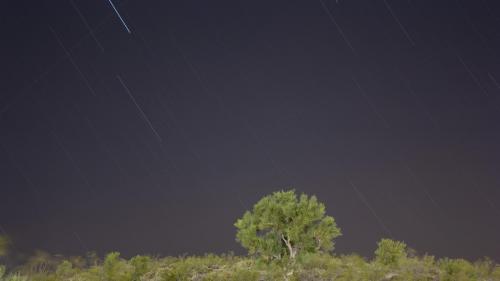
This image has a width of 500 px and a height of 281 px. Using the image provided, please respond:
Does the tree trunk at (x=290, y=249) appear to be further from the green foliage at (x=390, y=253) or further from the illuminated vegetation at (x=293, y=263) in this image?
the green foliage at (x=390, y=253)

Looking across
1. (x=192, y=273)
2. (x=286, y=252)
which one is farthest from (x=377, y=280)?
(x=192, y=273)

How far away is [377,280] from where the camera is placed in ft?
119

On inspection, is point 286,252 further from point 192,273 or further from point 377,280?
point 192,273

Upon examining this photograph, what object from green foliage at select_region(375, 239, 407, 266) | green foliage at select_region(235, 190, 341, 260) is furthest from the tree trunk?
green foliage at select_region(375, 239, 407, 266)

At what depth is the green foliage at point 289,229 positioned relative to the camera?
3703cm

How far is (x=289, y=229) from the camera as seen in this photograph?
36938 mm

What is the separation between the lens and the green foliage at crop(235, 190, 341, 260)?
121 ft

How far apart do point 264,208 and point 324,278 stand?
23.5 feet

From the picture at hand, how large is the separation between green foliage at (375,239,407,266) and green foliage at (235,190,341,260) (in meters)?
9.79

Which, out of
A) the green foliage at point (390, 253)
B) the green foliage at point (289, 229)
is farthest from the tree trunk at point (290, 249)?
the green foliage at point (390, 253)

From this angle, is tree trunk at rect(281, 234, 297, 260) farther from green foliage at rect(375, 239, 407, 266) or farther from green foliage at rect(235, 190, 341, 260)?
green foliage at rect(375, 239, 407, 266)

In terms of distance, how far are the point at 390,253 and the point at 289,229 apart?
42.5 ft

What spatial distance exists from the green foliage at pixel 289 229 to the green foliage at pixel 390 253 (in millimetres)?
9786

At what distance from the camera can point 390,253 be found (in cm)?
4441
